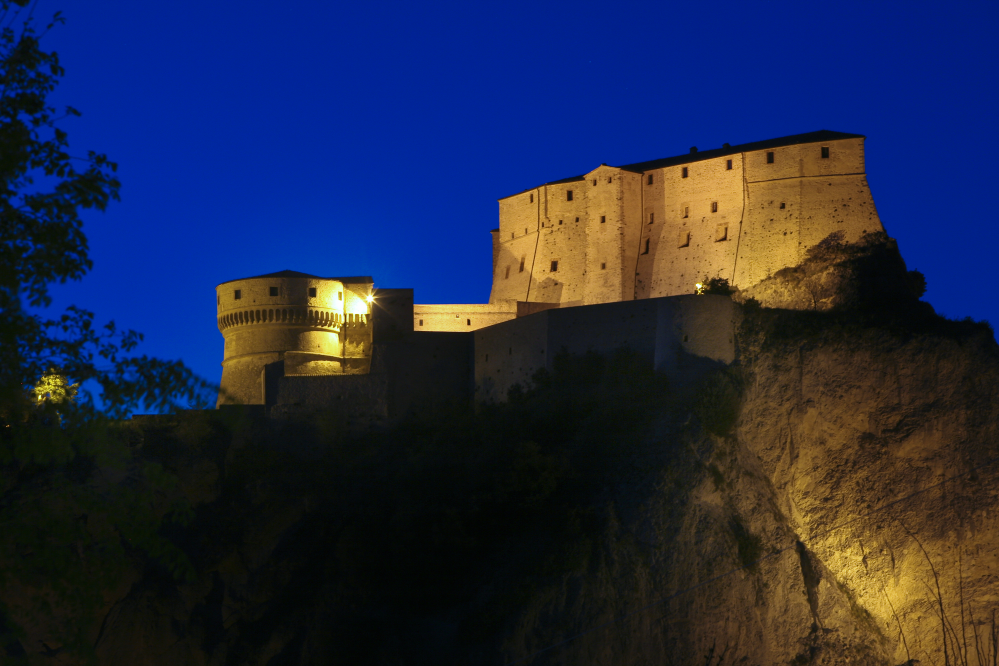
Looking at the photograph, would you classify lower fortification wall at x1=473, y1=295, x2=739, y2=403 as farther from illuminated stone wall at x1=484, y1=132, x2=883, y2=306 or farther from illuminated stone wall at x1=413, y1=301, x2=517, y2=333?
illuminated stone wall at x1=484, y1=132, x2=883, y2=306

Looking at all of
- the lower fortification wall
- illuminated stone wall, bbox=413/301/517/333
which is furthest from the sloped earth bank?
illuminated stone wall, bbox=413/301/517/333

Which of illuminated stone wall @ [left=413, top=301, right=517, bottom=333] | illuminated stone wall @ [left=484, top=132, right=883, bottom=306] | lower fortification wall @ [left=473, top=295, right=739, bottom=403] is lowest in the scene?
lower fortification wall @ [left=473, top=295, right=739, bottom=403]

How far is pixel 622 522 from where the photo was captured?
37906 millimetres

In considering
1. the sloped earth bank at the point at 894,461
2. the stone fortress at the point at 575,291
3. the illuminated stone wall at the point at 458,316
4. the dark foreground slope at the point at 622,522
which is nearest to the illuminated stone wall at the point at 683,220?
the stone fortress at the point at 575,291

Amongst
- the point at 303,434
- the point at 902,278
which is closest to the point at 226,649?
the point at 303,434

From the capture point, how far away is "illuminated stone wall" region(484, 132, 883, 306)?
54.6 meters

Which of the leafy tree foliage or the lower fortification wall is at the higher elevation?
the lower fortification wall

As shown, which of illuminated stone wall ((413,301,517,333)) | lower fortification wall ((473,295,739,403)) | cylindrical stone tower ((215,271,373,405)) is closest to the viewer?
lower fortification wall ((473,295,739,403))

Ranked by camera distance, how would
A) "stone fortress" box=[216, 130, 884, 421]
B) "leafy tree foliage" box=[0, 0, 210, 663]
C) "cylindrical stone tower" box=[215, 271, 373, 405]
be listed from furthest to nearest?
"cylindrical stone tower" box=[215, 271, 373, 405] → "stone fortress" box=[216, 130, 884, 421] → "leafy tree foliage" box=[0, 0, 210, 663]

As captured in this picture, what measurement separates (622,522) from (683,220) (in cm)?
2454

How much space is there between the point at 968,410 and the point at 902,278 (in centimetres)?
866

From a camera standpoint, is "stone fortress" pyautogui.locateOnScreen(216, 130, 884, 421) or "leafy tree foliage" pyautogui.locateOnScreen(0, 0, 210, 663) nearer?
"leafy tree foliage" pyautogui.locateOnScreen(0, 0, 210, 663)

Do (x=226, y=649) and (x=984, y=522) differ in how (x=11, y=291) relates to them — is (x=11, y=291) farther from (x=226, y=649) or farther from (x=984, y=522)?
(x=984, y=522)

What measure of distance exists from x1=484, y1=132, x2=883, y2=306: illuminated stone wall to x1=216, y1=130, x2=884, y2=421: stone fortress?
0.07 metres
